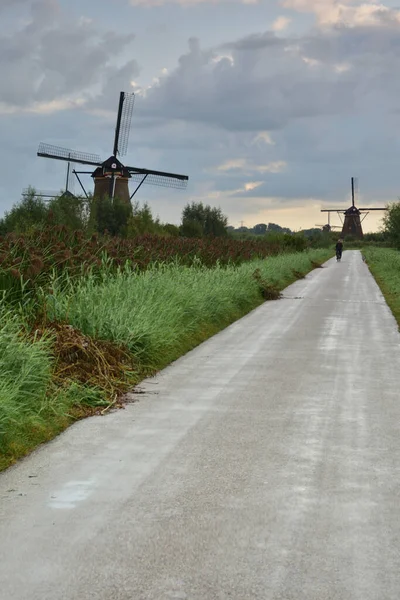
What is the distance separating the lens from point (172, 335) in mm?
13297

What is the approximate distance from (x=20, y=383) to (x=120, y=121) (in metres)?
65.8

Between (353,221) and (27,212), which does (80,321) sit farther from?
(353,221)

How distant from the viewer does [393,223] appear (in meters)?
75.8

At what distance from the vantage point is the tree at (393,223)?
74688mm

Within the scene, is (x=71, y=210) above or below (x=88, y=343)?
above

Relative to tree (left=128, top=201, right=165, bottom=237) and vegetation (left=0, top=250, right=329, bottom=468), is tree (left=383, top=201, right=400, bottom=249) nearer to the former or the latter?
tree (left=128, top=201, right=165, bottom=237)

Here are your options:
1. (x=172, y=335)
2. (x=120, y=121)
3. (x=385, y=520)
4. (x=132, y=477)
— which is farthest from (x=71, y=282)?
(x=120, y=121)

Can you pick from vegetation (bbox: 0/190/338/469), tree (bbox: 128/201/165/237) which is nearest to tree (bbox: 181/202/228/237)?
tree (bbox: 128/201/165/237)

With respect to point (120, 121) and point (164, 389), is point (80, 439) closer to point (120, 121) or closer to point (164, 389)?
point (164, 389)

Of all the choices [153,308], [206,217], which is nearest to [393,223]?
[206,217]

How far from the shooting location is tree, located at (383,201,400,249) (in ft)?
245

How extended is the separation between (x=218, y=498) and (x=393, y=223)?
239ft

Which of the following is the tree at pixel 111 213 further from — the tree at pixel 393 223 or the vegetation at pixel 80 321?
the vegetation at pixel 80 321

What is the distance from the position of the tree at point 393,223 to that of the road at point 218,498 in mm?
66171
